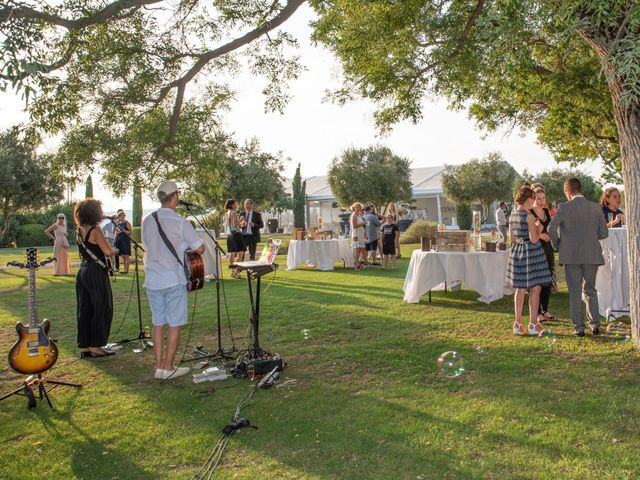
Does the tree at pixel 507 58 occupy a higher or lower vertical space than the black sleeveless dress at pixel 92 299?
higher

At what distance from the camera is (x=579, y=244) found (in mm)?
6445

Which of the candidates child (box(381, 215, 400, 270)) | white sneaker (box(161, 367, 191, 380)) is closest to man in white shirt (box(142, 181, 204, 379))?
white sneaker (box(161, 367, 191, 380))

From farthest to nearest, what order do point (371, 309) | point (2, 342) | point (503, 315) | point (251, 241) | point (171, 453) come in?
point (251, 241) < point (371, 309) < point (503, 315) < point (2, 342) < point (171, 453)

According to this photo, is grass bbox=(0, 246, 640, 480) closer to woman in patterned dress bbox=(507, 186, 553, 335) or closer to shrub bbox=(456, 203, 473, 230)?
woman in patterned dress bbox=(507, 186, 553, 335)

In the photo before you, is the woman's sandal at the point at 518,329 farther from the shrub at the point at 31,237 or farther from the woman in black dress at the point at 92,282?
the shrub at the point at 31,237

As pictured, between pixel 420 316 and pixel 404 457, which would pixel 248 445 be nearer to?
pixel 404 457

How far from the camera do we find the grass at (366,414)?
3404mm

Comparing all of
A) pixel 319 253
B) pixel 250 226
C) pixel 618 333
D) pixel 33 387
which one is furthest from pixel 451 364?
pixel 319 253

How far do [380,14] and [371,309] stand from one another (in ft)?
16.0

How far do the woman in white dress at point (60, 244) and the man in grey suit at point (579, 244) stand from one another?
1305 centimetres

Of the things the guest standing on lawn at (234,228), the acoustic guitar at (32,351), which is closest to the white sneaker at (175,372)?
the acoustic guitar at (32,351)

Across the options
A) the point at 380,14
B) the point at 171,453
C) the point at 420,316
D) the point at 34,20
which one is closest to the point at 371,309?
the point at 420,316

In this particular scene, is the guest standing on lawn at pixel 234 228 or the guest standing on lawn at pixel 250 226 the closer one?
the guest standing on lawn at pixel 234 228

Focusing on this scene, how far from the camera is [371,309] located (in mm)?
8789
